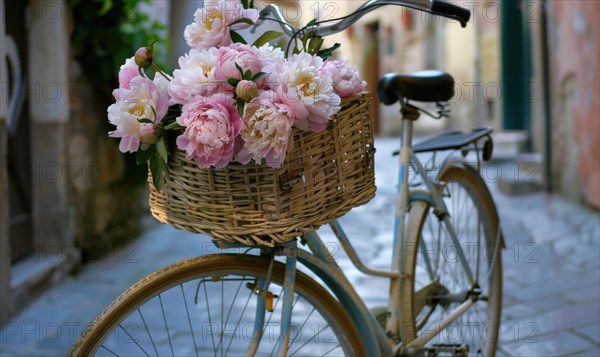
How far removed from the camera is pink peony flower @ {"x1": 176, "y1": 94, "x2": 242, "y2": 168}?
1340mm

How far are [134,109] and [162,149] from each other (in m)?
0.09

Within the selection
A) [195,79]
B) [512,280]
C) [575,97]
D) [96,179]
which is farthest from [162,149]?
[575,97]

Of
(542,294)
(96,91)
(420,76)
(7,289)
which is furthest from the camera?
(96,91)

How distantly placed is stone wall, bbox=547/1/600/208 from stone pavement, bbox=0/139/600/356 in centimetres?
24

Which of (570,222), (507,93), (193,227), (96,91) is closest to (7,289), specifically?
(96,91)

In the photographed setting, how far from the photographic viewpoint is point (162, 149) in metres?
1.41

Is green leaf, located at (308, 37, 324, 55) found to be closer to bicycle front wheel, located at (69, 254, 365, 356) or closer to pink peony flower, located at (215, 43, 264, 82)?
pink peony flower, located at (215, 43, 264, 82)

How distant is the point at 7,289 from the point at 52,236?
1.05m

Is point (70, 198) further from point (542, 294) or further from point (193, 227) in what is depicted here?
point (193, 227)

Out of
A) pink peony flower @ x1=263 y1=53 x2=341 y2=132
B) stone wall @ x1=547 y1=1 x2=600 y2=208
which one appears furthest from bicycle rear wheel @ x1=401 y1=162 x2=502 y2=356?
stone wall @ x1=547 y1=1 x2=600 y2=208

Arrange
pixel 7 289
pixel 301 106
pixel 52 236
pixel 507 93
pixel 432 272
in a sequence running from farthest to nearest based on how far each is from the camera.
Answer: pixel 507 93 → pixel 52 236 → pixel 7 289 → pixel 432 272 → pixel 301 106

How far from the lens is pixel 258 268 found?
164 cm

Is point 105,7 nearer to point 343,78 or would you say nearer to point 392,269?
point 392,269

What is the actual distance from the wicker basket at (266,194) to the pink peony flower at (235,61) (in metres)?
0.16
